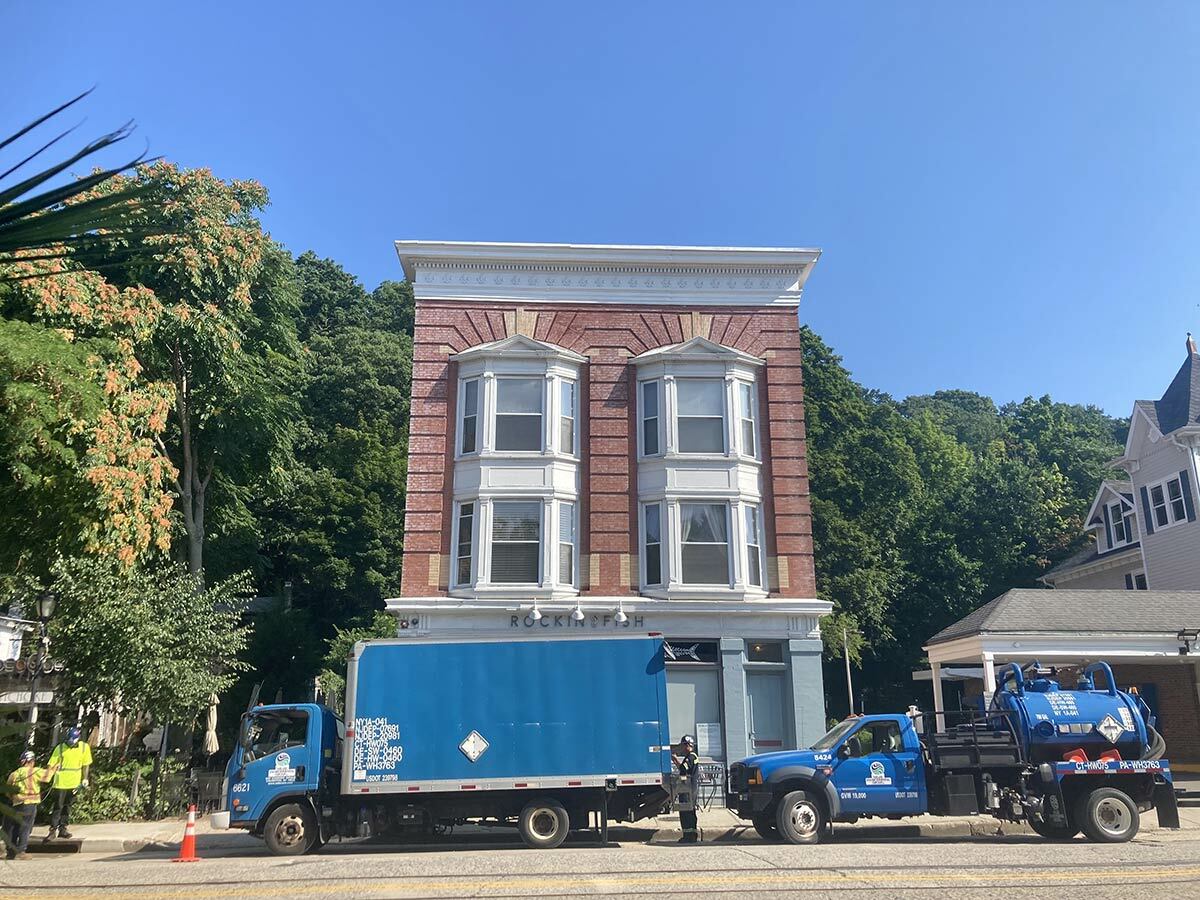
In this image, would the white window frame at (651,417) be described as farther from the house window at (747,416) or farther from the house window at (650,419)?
the house window at (747,416)

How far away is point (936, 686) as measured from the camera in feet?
79.0

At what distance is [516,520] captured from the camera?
22641 millimetres

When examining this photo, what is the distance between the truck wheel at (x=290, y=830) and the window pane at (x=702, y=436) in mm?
12178

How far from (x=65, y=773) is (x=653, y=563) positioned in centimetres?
1269

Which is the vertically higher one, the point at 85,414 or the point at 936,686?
the point at 85,414

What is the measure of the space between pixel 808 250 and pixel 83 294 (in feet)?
55.5

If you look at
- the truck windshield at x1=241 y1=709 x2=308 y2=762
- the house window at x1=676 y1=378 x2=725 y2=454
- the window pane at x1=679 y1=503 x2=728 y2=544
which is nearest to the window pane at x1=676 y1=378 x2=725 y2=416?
the house window at x1=676 y1=378 x2=725 y2=454

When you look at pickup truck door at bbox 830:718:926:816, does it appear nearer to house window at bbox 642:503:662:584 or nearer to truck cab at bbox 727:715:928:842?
truck cab at bbox 727:715:928:842

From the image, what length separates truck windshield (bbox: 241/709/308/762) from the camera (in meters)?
15.3

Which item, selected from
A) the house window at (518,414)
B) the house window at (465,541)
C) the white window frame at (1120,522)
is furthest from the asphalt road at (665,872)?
the white window frame at (1120,522)

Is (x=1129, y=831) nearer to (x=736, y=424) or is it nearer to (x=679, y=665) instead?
(x=679, y=665)

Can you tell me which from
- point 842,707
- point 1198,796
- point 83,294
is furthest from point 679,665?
point 842,707

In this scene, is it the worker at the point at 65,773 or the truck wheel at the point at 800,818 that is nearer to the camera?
the truck wheel at the point at 800,818

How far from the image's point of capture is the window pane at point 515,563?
22250 millimetres
